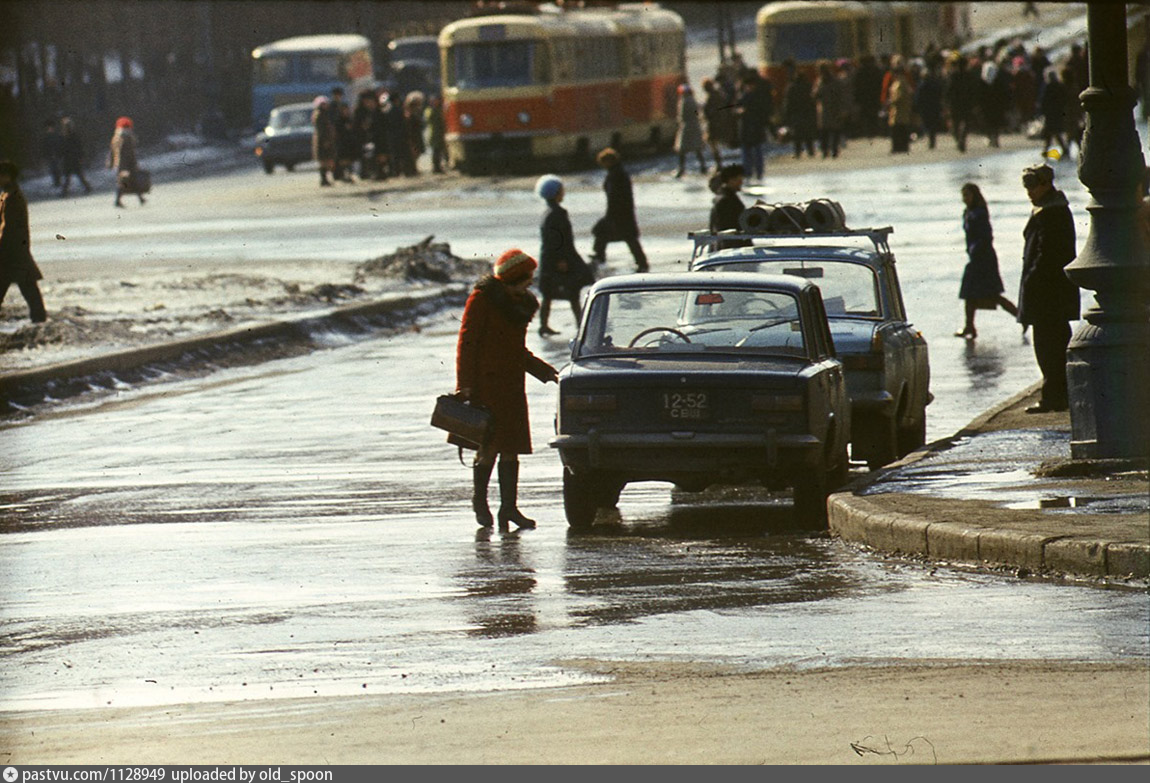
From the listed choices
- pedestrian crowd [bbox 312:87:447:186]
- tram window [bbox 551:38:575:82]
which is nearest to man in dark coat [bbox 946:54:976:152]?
tram window [bbox 551:38:575:82]

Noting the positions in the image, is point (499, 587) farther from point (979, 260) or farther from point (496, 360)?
point (979, 260)

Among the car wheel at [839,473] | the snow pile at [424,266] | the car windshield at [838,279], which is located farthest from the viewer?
the snow pile at [424,266]

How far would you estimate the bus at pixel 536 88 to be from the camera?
4966 cm

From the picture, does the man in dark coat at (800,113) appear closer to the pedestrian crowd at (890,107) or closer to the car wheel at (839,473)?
the pedestrian crowd at (890,107)

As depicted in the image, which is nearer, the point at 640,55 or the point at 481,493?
the point at 481,493

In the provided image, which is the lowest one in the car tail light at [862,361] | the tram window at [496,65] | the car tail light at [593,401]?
the car tail light at [862,361]

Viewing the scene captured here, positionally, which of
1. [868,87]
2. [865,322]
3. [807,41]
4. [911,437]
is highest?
[807,41]

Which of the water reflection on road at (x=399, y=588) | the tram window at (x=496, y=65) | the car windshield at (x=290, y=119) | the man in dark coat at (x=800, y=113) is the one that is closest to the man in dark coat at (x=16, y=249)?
the water reflection on road at (x=399, y=588)

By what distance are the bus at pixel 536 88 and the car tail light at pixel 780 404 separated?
3818 centimetres

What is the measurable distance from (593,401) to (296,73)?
179ft

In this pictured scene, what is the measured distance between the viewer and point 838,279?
47.8 ft

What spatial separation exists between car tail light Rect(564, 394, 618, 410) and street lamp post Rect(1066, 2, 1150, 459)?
2.49 metres

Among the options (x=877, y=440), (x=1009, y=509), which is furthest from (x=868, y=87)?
(x=1009, y=509)

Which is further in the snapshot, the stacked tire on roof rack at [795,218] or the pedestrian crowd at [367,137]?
the pedestrian crowd at [367,137]
